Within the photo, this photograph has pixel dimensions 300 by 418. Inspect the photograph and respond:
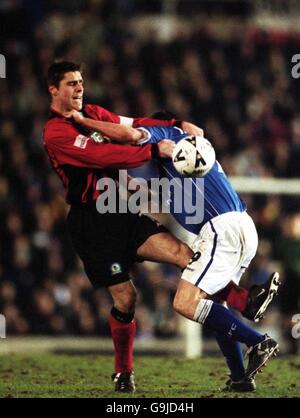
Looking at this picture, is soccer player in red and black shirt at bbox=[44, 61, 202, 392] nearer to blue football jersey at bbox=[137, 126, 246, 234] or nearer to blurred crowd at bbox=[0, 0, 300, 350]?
blue football jersey at bbox=[137, 126, 246, 234]

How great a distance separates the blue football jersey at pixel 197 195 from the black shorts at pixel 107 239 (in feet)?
1.11

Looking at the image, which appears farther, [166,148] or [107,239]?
[107,239]

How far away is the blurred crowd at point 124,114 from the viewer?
15.0 metres

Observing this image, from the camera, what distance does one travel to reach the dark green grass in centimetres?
863

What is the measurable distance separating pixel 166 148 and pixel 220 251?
0.85 meters

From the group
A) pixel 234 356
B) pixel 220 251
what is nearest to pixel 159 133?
pixel 220 251

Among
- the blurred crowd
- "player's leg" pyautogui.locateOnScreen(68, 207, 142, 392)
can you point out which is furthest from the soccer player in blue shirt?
the blurred crowd

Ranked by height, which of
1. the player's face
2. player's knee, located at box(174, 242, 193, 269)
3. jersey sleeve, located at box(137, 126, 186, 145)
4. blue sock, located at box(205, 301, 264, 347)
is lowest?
blue sock, located at box(205, 301, 264, 347)

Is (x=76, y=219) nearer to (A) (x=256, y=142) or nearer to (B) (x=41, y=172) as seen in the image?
(B) (x=41, y=172)

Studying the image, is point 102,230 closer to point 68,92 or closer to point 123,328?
point 123,328

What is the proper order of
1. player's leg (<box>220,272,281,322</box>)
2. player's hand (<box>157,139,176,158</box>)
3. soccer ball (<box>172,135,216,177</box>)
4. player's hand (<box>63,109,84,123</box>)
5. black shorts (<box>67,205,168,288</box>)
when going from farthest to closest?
black shorts (<box>67,205,168,288</box>) < player's hand (<box>63,109,84,123</box>) < player's leg (<box>220,272,281,322</box>) < player's hand (<box>157,139,176,158</box>) < soccer ball (<box>172,135,216,177</box>)

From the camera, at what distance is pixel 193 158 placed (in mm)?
8023
